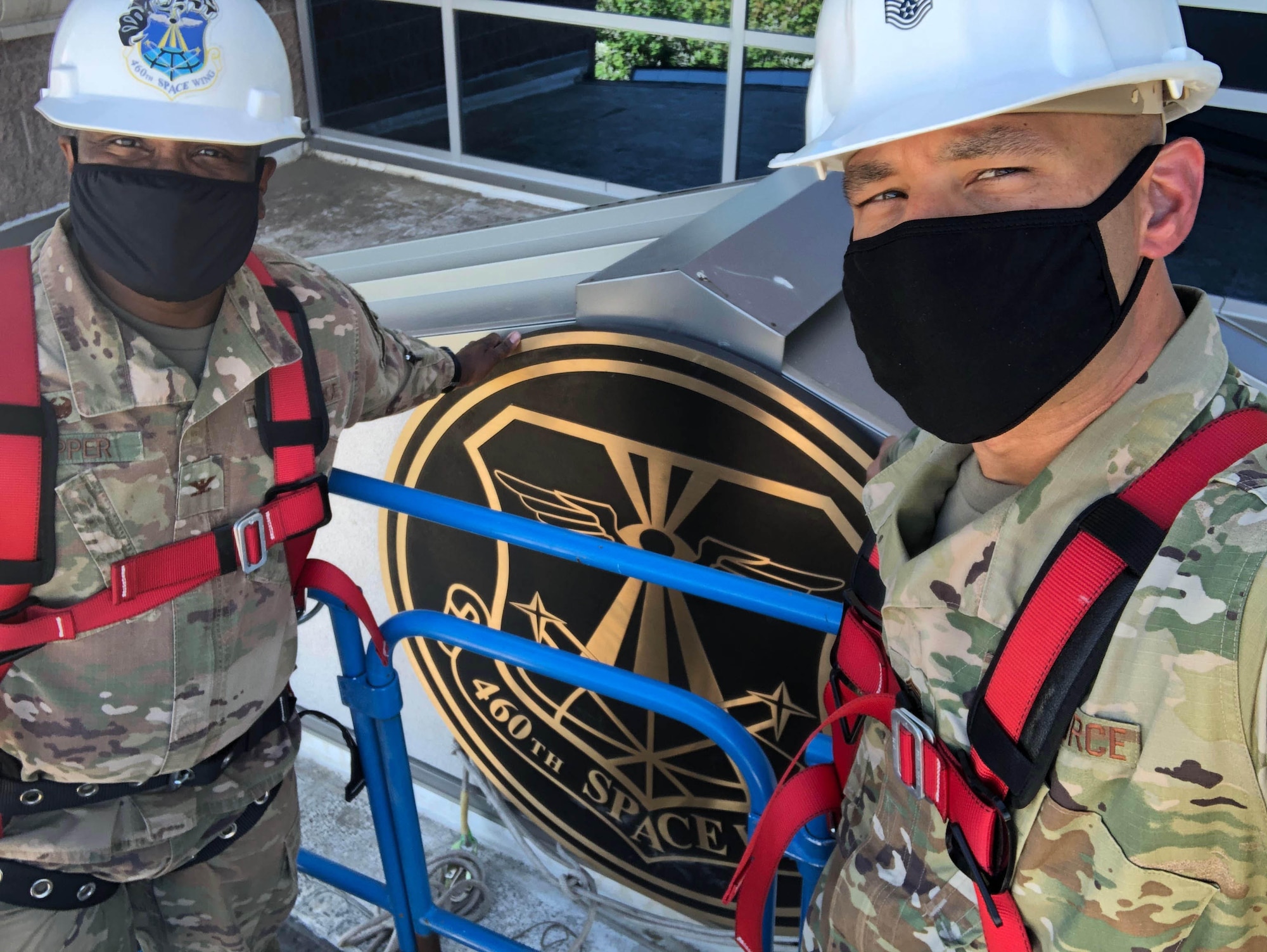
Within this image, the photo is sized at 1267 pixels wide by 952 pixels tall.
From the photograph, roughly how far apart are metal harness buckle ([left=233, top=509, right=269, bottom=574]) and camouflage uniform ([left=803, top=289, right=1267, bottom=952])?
953 millimetres

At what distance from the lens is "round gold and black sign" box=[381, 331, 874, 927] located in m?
1.65

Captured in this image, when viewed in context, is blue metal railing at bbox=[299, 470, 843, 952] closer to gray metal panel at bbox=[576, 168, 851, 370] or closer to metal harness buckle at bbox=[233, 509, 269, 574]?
metal harness buckle at bbox=[233, 509, 269, 574]

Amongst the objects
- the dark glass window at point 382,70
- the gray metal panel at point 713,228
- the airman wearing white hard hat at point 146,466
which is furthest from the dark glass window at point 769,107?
the airman wearing white hard hat at point 146,466

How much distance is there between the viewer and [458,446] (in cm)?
200

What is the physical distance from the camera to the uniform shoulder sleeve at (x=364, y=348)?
173 cm

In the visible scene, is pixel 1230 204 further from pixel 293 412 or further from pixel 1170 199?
pixel 293 412

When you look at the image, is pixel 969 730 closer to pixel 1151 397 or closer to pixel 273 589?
pixel 1151 397

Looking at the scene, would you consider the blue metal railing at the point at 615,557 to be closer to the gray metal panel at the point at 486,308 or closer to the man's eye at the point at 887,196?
the gray metal panel at the point at 486,308

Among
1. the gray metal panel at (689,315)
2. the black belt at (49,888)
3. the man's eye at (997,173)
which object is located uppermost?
the man's eye at (997,173)

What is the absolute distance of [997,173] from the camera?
97 centimetres

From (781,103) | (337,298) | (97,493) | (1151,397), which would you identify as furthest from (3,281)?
(781,103)

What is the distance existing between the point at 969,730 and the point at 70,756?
1301mm

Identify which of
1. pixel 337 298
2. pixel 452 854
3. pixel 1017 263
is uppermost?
pixel 1017 263

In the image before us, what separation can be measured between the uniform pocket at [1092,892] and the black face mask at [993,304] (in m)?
0.38
